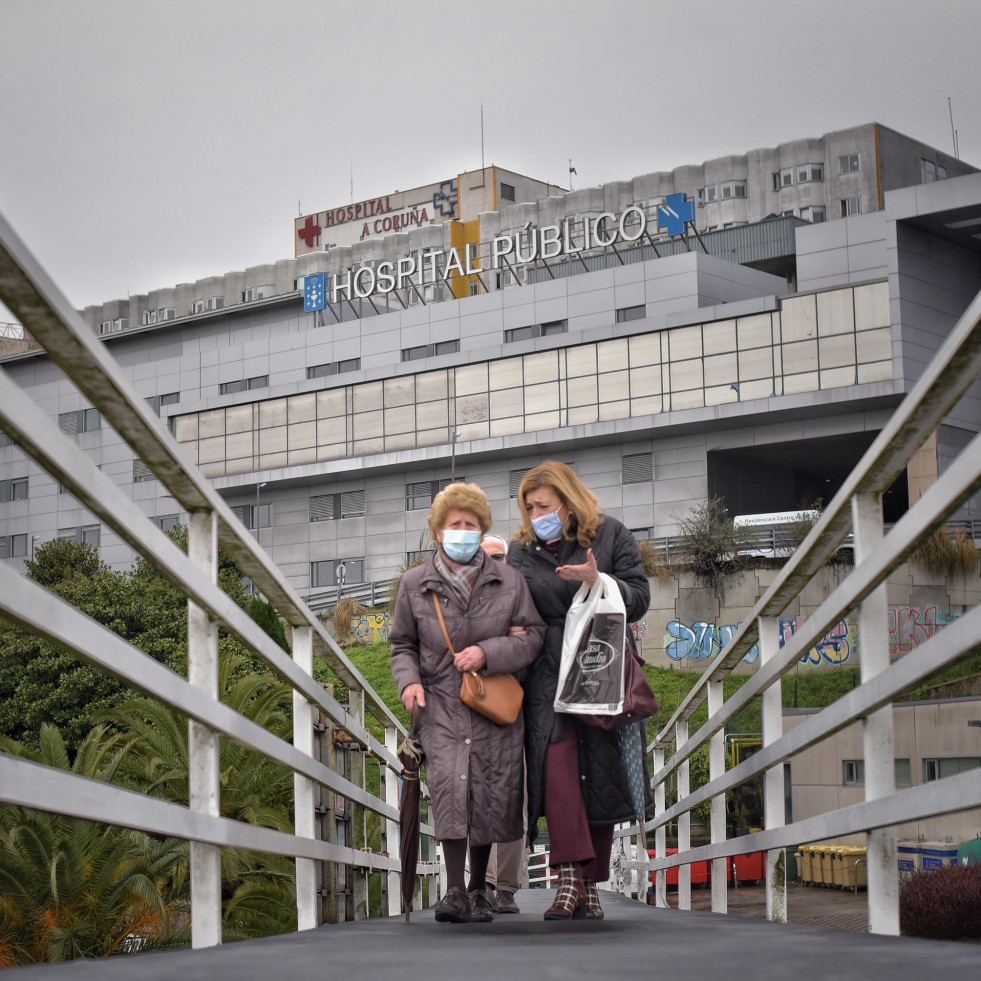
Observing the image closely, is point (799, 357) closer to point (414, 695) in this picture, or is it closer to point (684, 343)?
point (684, 343)

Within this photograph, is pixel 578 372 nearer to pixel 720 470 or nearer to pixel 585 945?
pixel 720 470

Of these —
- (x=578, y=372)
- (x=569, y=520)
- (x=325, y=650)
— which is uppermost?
(x=578, y=372)

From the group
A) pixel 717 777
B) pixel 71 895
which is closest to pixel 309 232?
pixel 71 895

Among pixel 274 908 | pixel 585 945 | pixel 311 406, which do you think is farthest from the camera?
pixel 311 406

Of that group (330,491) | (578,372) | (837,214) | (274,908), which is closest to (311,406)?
(330,491)

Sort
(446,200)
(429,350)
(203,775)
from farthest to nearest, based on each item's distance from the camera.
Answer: (446,200)
(429,350)
(203,775)

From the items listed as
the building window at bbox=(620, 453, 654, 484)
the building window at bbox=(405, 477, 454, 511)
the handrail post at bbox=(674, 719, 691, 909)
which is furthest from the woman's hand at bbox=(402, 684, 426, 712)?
the building window at bbox=(405, 477, 454, 511)

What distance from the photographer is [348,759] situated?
7.04 m

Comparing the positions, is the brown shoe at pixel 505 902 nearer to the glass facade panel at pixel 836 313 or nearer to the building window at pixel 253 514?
the glass facade panel at pixel 836 313

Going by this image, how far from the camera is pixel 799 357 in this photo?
158 ft

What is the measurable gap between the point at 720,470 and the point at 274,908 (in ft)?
136

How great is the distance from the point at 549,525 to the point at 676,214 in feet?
176

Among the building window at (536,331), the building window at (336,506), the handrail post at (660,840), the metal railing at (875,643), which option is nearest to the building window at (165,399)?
the building window at (336,506)

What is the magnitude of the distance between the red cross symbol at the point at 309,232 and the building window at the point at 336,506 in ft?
131
